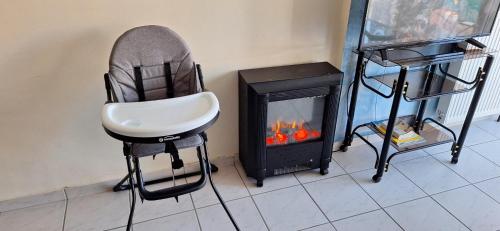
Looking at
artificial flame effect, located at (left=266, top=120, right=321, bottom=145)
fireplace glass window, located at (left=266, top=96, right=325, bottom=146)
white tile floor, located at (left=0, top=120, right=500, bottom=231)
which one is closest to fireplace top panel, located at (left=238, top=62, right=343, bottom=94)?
fireplace glass window, located at (left=266, top=96, right=325, bottom=146)

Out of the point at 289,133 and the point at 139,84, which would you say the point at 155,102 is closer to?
the point at 139,84

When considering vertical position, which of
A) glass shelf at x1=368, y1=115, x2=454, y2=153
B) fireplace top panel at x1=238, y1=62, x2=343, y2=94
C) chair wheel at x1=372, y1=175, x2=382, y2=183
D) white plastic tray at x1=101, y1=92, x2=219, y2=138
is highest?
white plastic tray at x1=101, y1=92, x2=219, y2=138

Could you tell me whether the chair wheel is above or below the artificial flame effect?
below

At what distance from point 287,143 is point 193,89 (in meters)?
0.73

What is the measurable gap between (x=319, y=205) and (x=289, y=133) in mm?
482

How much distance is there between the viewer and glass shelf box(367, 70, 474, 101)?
7.14 ft

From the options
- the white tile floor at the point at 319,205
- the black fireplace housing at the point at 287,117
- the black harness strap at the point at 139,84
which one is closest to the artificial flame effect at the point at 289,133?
the black fireplace housing at the point at 287,117

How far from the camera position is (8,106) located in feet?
5.90

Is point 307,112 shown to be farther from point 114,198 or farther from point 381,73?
point 114,198

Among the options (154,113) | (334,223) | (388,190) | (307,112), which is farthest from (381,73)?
(154,113)

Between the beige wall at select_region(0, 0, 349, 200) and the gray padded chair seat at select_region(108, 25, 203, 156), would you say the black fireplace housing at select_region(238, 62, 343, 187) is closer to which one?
the beige wall at select_region(0, 0, 349, 200)

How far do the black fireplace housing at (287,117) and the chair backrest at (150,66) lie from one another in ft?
1.26

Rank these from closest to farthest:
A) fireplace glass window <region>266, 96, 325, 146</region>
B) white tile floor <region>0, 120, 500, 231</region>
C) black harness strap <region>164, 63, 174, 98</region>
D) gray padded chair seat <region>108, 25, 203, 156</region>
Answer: gray padded chair seat <region>108, 25, 203, 156</region> < black harness strap <region>164, 63, 174, 98</region> < white tile floor <region>0, 120, 500, 231</region> < fireplace glass window <region>266, 96, 325, 146</region>

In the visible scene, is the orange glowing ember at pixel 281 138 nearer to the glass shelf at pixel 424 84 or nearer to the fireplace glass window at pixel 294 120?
the fireplace glass window at pixel 294 120
